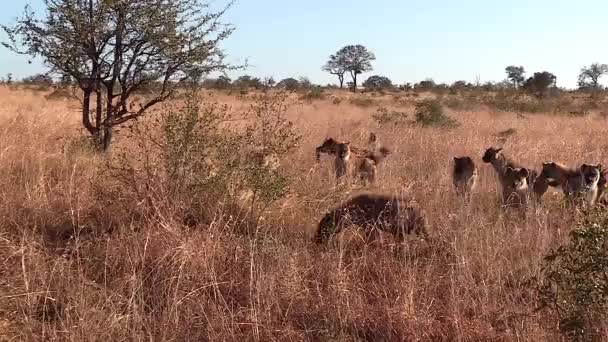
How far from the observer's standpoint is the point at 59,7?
8.70 meters

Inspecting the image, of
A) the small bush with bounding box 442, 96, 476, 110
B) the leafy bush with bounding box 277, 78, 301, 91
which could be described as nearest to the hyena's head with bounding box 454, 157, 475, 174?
the leafy bush with bounding box 277, 78, 301, 91

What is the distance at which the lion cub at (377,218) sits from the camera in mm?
5660

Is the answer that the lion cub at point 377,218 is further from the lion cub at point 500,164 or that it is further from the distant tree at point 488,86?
the distant tree at point 488,86

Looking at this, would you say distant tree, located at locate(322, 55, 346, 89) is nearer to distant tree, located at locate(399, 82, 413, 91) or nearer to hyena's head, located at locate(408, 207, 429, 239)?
distant tree, located at locate(399, 82, 413, 91)

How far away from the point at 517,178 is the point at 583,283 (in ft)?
15.5

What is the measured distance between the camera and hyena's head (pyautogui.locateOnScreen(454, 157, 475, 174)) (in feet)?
29.1

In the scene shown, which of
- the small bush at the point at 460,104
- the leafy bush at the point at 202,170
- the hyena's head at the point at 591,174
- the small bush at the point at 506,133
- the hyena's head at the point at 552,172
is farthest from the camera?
the small bush at the point at 460,104

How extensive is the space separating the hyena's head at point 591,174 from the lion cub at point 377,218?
311cm

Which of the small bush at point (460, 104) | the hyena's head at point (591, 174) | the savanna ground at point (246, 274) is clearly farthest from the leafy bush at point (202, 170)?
the small bush at point (460, 104)

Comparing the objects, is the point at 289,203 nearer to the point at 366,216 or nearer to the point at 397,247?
the point at 366,216

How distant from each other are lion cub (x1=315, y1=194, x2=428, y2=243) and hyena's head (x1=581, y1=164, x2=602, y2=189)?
3112 millimetres

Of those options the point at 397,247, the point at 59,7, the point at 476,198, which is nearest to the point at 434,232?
the point at 397,247

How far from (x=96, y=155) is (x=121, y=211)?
3093 mm

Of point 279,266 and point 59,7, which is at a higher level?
point 59,7
